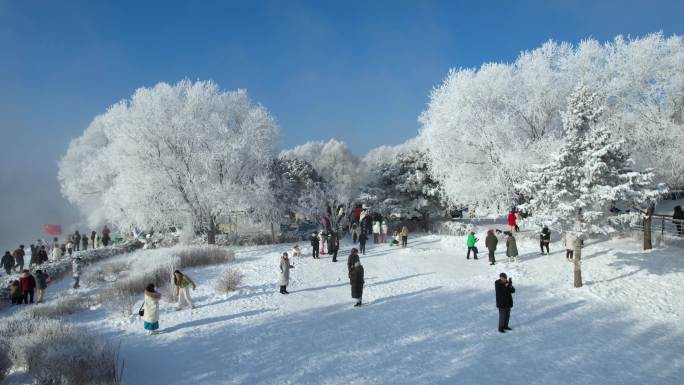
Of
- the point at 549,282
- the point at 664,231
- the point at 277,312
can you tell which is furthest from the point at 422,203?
the point at 277,312

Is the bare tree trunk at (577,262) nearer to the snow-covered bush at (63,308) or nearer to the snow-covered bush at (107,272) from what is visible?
the snow-covered bush at (63,308)

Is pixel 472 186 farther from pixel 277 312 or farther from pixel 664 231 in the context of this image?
pixel 277 312

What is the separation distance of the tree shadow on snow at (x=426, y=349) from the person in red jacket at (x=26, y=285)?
913 centimetres

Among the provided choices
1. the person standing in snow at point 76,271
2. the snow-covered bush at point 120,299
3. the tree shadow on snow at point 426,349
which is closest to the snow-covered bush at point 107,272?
the person standing in snow at point 76,271

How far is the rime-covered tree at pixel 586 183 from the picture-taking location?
13.7 meters

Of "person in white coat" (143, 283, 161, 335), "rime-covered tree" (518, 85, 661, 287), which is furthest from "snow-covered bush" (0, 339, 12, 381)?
"rime-covered tree" (518, 85, 661, 287)

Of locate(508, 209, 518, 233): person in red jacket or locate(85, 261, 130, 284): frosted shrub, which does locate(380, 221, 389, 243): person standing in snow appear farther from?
locate(85, 261, 130, 284): frosted shrub

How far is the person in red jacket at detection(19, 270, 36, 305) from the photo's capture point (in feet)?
52.4

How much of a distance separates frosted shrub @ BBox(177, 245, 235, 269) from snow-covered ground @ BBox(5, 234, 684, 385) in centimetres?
204

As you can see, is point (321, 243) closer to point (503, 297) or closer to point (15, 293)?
point (503, 297)

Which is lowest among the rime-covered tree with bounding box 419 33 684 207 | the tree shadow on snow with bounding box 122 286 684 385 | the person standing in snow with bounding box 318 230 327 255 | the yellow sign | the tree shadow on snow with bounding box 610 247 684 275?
the tree shadow on snow with bounding box 122 286 684 385

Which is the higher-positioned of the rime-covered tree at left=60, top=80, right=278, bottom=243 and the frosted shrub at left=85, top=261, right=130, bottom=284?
the rime-covered tree at left=60, top=80, right=278, bottom=243

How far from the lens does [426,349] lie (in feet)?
30.8

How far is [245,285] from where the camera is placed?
15.5 metres
